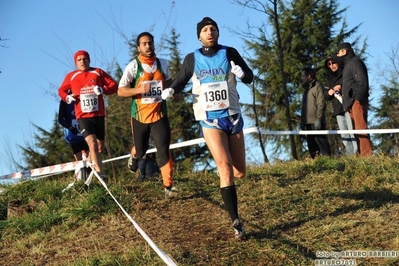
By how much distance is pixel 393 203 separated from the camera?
592 cm

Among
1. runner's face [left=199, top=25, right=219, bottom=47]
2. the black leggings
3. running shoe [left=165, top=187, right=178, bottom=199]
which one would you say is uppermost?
runner's face [left=199, top=25, right=219, bottom=47]

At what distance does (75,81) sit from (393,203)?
489 cm

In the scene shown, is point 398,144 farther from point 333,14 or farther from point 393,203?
point 393,203

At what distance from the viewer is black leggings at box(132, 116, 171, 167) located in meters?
6.92

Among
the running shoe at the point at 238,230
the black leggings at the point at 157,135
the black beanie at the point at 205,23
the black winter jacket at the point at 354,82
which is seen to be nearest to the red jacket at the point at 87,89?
the black leggings at the point at 157,135

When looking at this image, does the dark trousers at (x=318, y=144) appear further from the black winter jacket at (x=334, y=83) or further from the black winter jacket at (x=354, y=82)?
the black winter jacket at (x=354, y=82)

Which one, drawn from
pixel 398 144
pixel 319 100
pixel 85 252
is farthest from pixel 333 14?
pixel 85 252

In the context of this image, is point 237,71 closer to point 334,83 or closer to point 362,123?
point 362,123

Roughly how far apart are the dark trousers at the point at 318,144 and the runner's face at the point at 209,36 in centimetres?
522

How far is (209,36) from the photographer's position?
543cm

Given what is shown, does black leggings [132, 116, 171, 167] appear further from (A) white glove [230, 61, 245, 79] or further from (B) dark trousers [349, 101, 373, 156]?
(B) dark trousers [349, 101, 373, 156]

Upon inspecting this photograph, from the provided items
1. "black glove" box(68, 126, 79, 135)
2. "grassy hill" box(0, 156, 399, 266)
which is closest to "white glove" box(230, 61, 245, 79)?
"grassy hill" box(0, 156, 399, 266)

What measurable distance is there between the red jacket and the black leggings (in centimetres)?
104

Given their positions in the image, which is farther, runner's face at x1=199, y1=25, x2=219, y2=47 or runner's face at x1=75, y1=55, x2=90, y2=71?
runner's face at x1=75, y1=55, x2=90, y2=71
